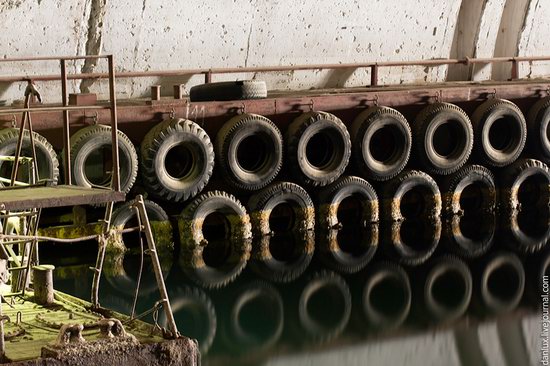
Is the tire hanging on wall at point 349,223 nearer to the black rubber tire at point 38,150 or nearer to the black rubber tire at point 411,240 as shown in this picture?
the black rubber tire at point 411,240

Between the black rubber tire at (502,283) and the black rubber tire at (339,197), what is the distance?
1.49 m

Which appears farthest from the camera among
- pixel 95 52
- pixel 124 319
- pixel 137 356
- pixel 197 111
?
pixel 95 52

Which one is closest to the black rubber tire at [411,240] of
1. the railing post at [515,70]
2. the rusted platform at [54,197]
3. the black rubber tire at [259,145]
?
the black rubber tire at [259,145]

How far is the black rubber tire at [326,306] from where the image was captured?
31.5ft

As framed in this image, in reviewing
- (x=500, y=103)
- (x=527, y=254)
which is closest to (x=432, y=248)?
(x=527, y=254)

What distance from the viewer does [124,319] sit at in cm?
655

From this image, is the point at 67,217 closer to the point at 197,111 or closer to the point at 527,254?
the point at 197,111

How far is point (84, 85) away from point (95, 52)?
1.16 ft

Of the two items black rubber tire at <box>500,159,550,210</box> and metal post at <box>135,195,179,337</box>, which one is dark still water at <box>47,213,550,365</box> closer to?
black rubber tire at <box>500,159,550,210</box>

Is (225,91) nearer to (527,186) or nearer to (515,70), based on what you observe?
(527,186)

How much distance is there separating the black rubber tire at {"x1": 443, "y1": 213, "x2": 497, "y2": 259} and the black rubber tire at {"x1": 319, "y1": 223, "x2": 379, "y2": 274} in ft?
2.34

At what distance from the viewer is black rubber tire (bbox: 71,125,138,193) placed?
11383 millimetres

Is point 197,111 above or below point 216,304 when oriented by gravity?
above

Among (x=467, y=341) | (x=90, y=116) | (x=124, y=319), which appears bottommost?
(x=467, y=341)
